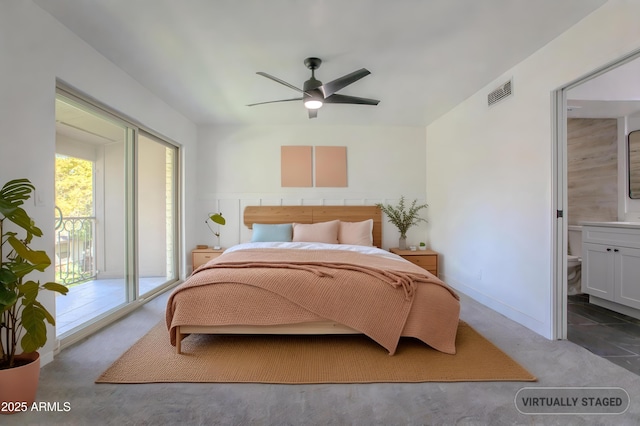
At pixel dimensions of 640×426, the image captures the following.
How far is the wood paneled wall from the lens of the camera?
150 inches

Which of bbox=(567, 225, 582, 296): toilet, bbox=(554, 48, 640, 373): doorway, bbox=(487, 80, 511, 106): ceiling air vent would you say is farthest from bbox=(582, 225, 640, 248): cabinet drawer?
bbox=(487, 80, 511, 106): ceiling air vent

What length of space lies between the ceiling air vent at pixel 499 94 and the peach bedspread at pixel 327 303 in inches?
80.9

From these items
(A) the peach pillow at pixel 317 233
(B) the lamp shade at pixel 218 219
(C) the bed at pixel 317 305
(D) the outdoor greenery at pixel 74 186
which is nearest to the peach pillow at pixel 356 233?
(A) the peach pillow at pixel 317 233

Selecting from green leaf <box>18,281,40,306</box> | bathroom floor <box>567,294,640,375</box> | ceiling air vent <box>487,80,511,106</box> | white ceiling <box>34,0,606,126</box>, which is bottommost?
bathroom floor <box>567,294,640,375</box>

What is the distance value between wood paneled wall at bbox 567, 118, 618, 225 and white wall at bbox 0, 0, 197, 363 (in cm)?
549

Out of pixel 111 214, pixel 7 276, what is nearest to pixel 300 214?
pixel 111 214

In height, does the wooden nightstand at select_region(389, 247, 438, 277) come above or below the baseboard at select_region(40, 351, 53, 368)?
above

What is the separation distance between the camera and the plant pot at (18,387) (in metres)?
1.54

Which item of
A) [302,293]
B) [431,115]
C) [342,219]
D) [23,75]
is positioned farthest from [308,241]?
[23,75]

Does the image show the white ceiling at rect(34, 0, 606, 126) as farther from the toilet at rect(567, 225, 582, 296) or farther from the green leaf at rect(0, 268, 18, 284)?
the toilet at rect(567, 225, 582, 296)

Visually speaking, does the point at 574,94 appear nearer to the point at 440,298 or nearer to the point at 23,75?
the point at 440,298

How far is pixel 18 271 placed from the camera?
5.10 feet

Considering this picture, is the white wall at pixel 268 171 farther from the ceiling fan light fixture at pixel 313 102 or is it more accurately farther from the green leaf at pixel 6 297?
the green leaf at pixel 6 297

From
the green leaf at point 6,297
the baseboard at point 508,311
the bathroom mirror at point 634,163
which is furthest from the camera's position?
the bathroom mirror at point 634,163
